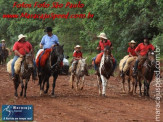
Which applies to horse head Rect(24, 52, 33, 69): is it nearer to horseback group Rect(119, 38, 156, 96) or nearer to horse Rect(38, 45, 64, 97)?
horse Rect(38, 45, 64, 97)

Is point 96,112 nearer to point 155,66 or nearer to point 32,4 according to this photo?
point 155,66

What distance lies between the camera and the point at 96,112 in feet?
40.5

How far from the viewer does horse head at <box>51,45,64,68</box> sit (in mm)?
16203

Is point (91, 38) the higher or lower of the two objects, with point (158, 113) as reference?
higher

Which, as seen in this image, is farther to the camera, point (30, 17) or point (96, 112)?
point (30, 17)

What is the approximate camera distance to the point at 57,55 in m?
16.2

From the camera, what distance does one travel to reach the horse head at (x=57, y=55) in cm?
1620

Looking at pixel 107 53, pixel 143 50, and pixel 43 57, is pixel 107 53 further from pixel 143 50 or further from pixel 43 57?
pixel 43 57

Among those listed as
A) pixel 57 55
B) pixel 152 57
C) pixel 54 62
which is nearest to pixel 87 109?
pixel 57 55

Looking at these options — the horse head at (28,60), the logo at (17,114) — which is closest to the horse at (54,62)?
the horse head at (28,60)

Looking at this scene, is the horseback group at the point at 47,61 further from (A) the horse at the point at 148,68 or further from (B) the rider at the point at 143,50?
(A) the horse at the point at 148,68

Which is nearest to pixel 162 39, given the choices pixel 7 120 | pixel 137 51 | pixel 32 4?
pixel 137 51

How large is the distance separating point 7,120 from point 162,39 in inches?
674

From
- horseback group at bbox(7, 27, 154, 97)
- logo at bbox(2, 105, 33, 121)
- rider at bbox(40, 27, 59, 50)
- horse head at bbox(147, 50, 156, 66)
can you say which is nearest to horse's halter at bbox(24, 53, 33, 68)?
horseback group at bbox(7, 27, 154, 97)
